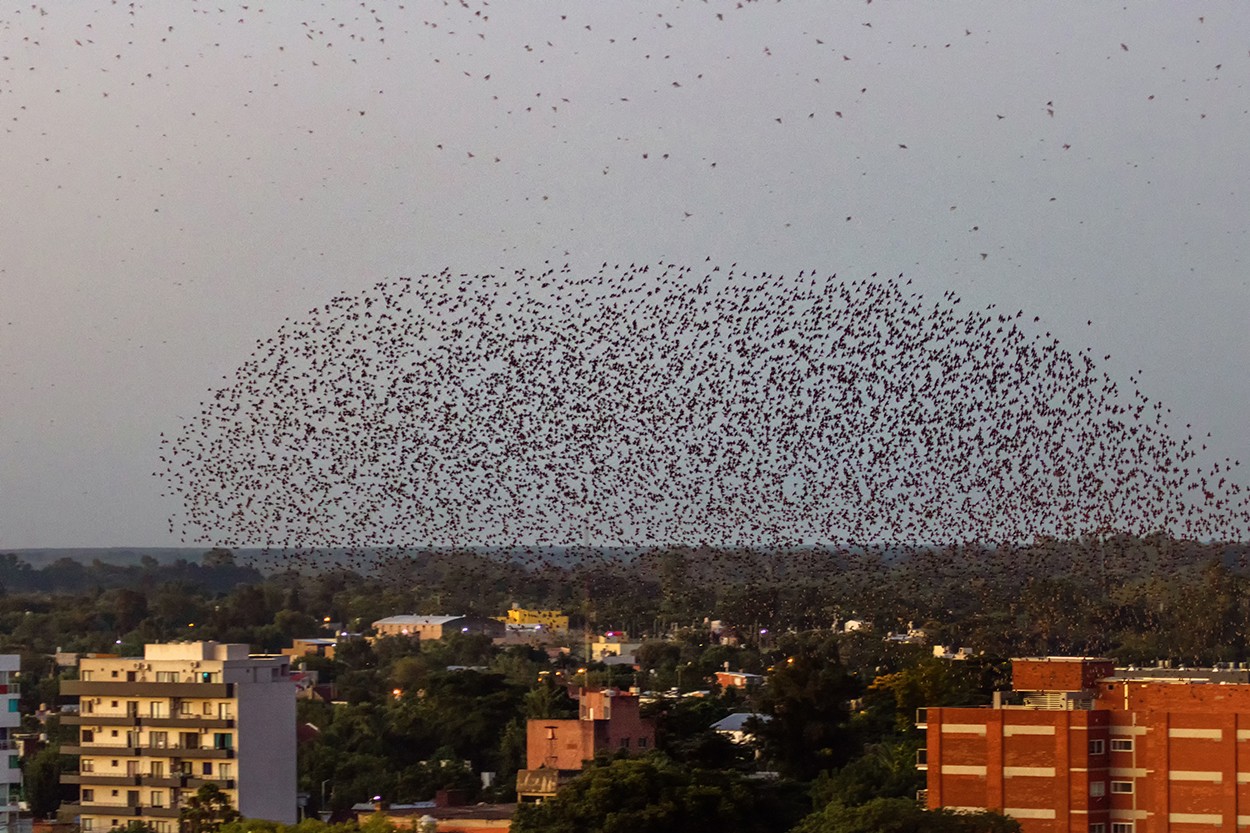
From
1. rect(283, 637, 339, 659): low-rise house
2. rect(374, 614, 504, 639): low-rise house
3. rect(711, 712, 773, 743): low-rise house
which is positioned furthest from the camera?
rect(374, 614, 504, 639): low-rise house

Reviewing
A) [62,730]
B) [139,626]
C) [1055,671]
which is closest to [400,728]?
[62,730]

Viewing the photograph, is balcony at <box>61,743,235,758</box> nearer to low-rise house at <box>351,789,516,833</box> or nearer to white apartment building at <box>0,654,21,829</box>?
low-rise house at <box>351,789,516,833</box>

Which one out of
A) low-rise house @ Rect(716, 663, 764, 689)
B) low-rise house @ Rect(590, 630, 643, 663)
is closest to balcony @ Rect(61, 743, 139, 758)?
low-rise house @ Rect(716, 663, 764, 689)

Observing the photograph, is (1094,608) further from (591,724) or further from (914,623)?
(591,724)

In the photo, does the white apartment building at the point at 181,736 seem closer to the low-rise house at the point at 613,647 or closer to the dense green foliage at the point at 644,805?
the dense green foliage at the point at 644,805

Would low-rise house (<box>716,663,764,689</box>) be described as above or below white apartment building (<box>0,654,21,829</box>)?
below

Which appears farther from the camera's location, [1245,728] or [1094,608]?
[1094,608]

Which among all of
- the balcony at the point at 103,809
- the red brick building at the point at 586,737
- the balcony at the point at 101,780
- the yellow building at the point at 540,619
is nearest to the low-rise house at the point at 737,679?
the red brick building at the point at 586,737
